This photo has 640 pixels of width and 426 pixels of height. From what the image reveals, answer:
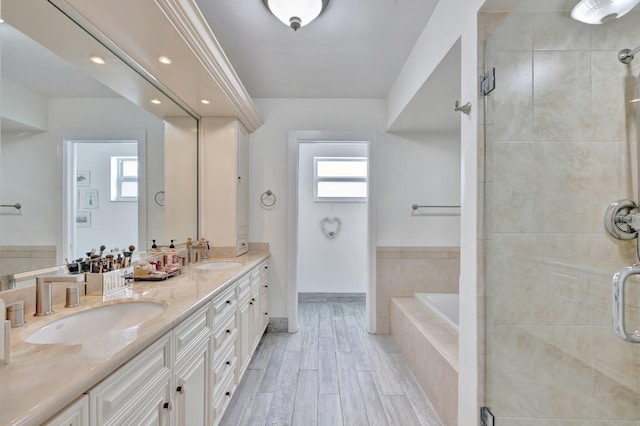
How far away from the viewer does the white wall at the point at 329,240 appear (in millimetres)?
4363

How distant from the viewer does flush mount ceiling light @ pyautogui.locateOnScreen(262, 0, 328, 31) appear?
5.17ft

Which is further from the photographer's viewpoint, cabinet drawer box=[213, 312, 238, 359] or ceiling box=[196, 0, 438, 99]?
ceiling box=[196, 0, 438, 99]

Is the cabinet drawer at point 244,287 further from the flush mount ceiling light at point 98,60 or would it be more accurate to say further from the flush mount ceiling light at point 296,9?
the flush mount ceiling light at point 296,9

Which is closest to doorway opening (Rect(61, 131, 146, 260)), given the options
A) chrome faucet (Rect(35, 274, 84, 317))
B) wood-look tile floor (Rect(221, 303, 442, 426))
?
chrome faucet (Rect(35, 274, 84, 317))

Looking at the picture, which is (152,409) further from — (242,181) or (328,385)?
(242,181)

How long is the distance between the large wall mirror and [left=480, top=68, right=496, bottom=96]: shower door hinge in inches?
73.7

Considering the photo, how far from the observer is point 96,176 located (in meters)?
1.62

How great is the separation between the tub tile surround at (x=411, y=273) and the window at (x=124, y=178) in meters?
2.31

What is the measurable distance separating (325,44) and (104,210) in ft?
6.12

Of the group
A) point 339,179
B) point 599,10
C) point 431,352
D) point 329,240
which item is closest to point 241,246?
point 329,240

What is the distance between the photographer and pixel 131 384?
0.85 meters

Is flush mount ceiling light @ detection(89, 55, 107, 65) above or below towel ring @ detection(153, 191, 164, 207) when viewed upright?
above

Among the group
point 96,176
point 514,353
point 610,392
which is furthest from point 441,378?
point 96,176

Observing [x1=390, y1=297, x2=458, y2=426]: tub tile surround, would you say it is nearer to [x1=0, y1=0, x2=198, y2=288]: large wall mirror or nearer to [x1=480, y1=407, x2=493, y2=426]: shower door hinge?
[x1=480, y1=407, x2=493, y2=426]: shower door hinge
